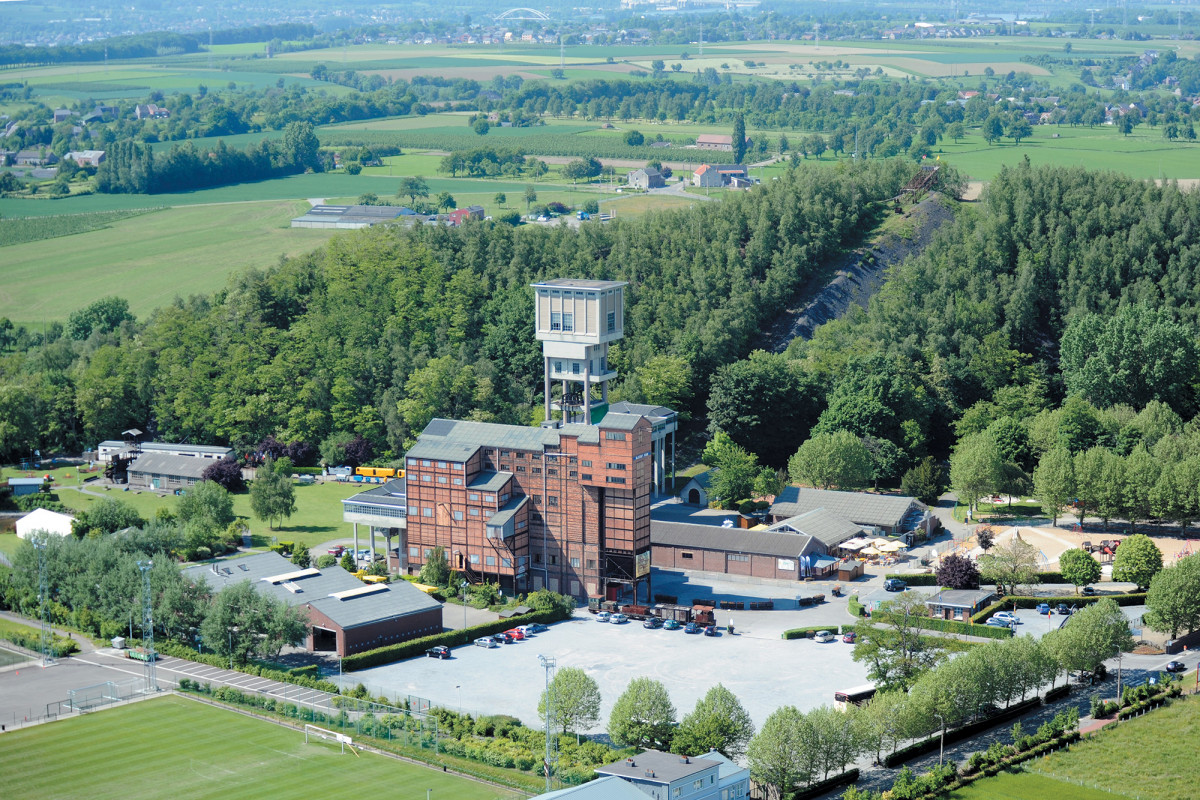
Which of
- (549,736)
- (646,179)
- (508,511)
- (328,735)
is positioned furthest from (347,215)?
(549,736)

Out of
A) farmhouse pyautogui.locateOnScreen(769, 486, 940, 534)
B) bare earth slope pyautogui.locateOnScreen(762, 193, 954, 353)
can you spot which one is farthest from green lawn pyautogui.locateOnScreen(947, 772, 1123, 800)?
bare earth slope pyautogui.locateOnScreen(762, 193, 954, 353)

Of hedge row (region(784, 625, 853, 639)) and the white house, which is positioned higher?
the white house

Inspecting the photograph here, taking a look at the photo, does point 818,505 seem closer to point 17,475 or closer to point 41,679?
point 41,679

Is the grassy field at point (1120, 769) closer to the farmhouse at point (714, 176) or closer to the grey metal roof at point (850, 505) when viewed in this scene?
the grey metal roof at point (850, 505)

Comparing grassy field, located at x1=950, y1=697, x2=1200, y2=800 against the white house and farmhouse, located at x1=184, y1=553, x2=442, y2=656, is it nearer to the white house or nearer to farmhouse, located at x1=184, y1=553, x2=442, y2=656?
farmhouse, located at x1=184, y1=553, x2=442, y2=656

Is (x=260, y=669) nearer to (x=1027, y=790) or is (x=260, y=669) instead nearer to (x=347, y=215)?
(x=1027, y=790)

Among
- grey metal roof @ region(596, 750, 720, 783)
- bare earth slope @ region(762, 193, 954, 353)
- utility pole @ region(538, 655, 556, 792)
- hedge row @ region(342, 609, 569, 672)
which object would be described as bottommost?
hedge row @ region(342, 609, 569, 672)
